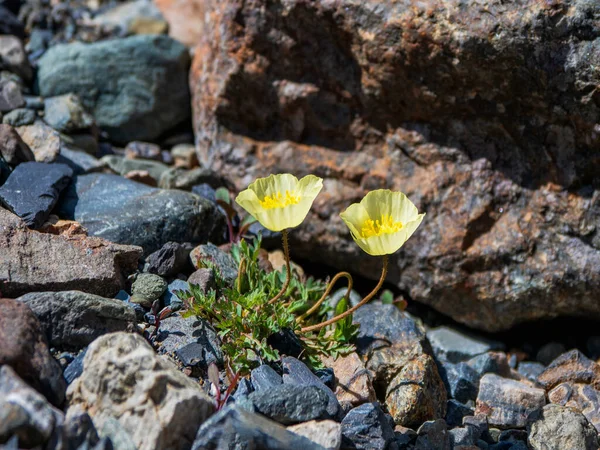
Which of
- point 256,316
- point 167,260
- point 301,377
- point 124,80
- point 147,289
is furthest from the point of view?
point 124,80

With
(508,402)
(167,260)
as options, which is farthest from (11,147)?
(508,402)

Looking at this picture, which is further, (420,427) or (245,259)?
(245,259)

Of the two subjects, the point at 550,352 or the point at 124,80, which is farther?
the point at 124,80

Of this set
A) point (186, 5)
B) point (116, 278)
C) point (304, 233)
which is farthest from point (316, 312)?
point (186, 5)

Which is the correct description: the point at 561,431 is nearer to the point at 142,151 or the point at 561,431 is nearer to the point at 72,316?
the point at 72,316

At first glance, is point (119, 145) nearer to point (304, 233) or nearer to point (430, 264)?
point (304, 233)

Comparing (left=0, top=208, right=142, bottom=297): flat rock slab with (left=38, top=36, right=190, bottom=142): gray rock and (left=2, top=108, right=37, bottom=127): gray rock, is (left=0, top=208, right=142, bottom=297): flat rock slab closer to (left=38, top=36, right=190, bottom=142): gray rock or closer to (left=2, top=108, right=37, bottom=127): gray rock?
(left=2, top=108, right=37, bottom=127): gray rock

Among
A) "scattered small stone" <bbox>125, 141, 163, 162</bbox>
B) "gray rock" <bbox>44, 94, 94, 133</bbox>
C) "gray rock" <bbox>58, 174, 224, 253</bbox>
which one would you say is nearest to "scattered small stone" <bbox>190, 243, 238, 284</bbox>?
"gray rock" <bbox>58, 174, 224, 253</bbox>

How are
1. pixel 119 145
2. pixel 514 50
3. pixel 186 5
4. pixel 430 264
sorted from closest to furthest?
pixel 514 50 < pixel 430 264 < pixel 119 145 < pixel 186 5
